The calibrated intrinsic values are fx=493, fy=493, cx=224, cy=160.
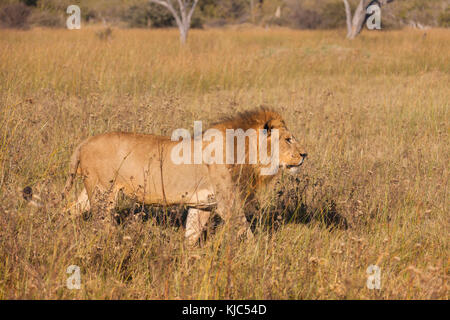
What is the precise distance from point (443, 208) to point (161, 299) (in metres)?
2.85

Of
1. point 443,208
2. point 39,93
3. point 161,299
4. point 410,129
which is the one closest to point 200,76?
point 39,93

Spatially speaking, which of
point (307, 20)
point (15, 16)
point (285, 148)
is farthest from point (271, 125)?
point (307, 20)

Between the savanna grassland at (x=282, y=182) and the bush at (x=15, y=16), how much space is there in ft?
11.2

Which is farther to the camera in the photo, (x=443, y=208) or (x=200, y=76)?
(x=200, y=76)

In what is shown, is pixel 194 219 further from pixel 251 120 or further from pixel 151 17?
pixel 151 17

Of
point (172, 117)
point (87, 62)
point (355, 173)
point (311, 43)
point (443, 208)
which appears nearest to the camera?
point (443, 208)

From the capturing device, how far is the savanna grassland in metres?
2.77

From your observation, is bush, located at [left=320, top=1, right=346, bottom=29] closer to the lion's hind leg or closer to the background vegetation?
the background vegetation

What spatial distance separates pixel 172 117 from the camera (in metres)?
6.25

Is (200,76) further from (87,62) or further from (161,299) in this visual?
(161,299)

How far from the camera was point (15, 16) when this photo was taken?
16344 millimetres

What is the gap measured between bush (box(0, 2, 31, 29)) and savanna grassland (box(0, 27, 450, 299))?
342cm

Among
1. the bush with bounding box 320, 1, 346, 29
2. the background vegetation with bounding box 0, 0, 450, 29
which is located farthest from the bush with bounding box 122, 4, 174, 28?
the bush with bounding box 320, 1, 346, 29
